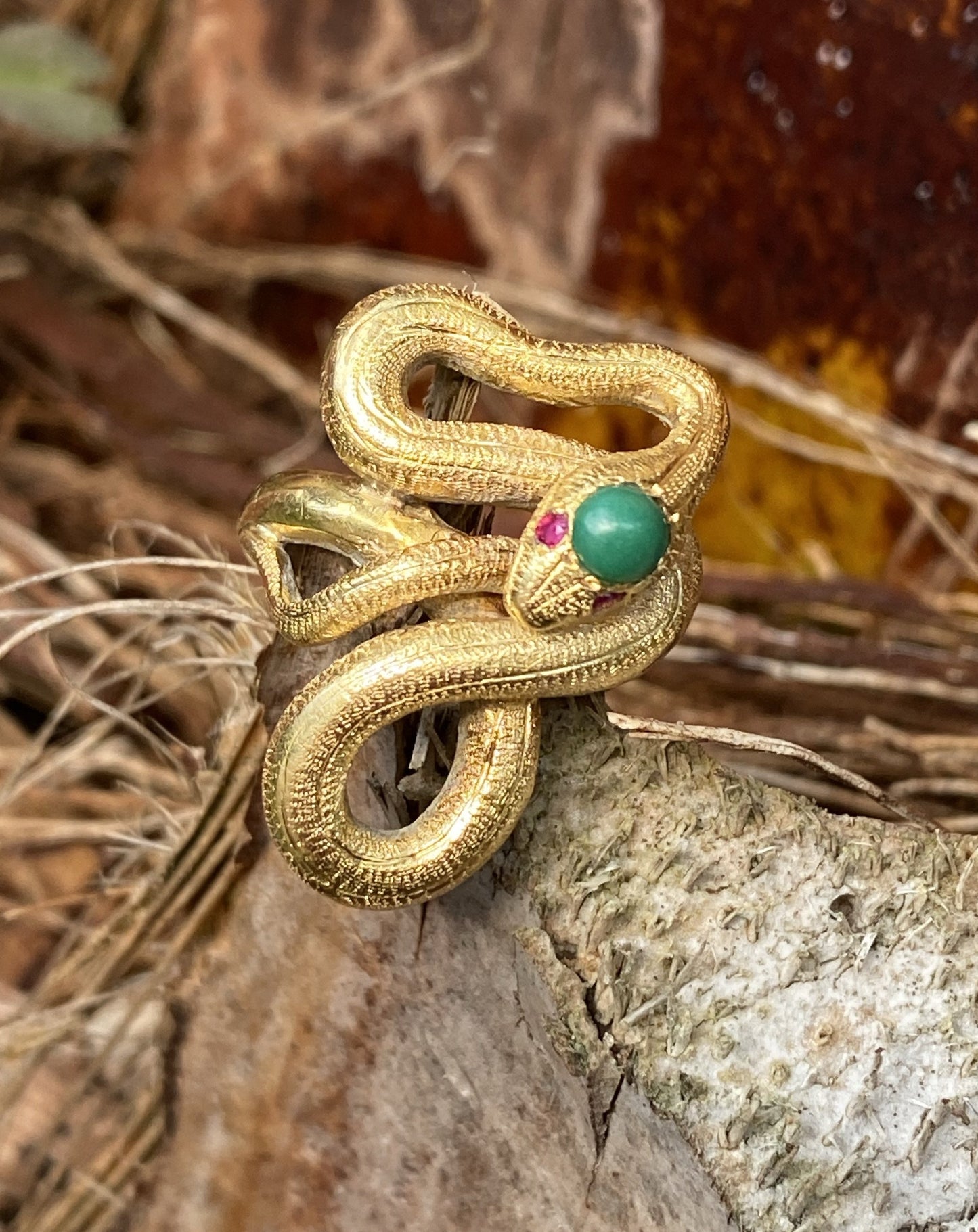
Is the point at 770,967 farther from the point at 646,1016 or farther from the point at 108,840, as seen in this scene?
the point at 108,840

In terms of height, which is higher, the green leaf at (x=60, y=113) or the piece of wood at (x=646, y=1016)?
the green leaf at (x=60, y=113)

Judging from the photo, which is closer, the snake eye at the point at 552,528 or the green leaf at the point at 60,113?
the snake eye at the point at 552,528

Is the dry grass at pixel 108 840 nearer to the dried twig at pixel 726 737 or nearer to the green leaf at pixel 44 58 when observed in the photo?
the dried twig at pixel 726 737

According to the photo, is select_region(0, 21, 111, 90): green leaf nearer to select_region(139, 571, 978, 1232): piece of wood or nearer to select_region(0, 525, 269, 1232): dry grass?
select_region(0, 525, 269, 1232): dry grass

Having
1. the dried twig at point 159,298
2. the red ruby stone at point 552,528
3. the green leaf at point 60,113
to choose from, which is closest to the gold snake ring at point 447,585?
the red ruby stone at point 552,528

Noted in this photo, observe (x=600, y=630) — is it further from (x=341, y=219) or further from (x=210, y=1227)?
(x=341, y=219)

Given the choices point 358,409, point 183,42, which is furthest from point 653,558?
point 183,42
